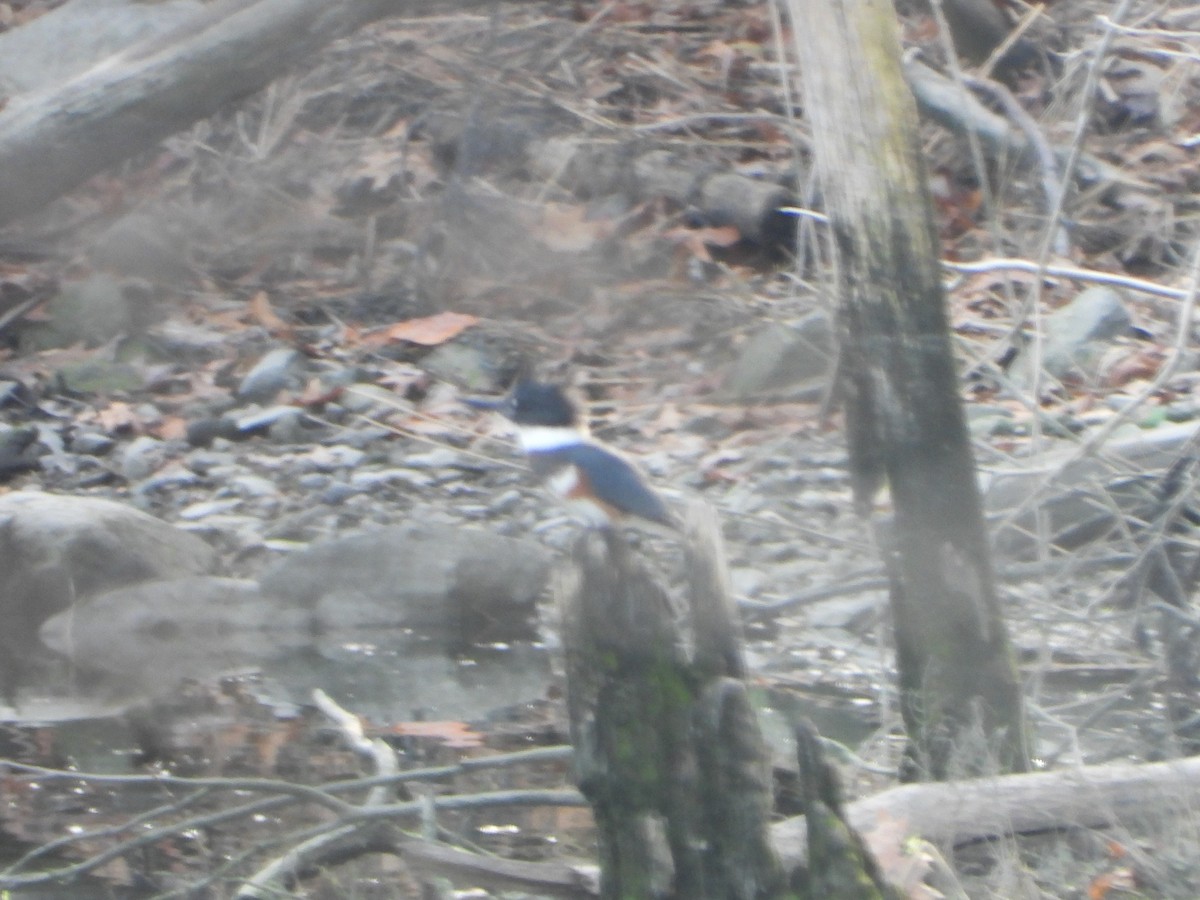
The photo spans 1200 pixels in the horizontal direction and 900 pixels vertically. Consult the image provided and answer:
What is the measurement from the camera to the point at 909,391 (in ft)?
13.1

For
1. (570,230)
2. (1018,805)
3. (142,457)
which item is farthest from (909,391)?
(570,230)

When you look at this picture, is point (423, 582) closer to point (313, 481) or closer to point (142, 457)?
point (313, 481)

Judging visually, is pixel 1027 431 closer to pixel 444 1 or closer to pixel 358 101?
pixel 444 1

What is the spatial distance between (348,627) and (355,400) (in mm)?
1808

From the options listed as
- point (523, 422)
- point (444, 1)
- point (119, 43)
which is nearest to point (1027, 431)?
point (444, 1)

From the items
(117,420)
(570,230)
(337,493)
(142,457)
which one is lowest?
(337,493)

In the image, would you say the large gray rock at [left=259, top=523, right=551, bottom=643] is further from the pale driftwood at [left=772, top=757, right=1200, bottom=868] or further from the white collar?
the pale driftwood at [left=772, top=757, right=1200, bottom=868]

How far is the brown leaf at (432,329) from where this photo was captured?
891cm

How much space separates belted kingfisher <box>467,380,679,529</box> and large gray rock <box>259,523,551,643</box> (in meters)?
3.12

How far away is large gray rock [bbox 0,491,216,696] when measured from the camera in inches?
Answer: 280

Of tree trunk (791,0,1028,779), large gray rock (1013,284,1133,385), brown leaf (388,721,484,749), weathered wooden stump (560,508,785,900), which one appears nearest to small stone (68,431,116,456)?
brown leaf (388,721,484,749)

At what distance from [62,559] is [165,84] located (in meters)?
2.24

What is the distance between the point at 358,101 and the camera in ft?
35.5

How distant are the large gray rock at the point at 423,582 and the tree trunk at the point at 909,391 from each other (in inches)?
121
